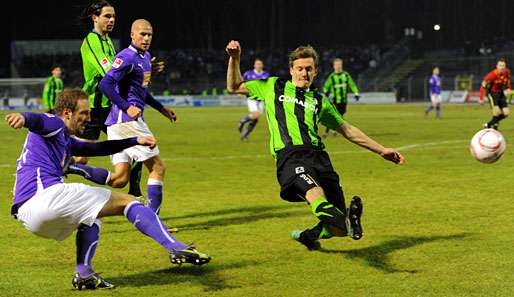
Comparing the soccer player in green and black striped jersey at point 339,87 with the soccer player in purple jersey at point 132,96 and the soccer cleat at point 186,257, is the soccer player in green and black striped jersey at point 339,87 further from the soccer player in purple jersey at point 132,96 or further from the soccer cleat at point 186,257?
the soccer cleat at point 186,257

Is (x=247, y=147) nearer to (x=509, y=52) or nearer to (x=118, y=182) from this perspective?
(x=118, y=182)

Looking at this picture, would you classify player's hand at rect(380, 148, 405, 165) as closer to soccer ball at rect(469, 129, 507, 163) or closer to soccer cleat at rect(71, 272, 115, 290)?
soccer ball at rect(469, 129, 507, 163)

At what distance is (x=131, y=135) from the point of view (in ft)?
27.5

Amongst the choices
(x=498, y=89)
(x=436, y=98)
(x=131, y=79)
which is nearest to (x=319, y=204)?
(x=131, y=79)

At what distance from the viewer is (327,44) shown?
65375mm

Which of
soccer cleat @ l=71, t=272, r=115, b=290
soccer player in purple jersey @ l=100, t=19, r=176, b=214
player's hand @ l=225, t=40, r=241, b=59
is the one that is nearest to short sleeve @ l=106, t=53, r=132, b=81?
soccer player in purple jersey @ l=100, t=19, r=176, b=214

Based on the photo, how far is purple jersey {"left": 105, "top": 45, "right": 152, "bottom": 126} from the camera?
321 inches

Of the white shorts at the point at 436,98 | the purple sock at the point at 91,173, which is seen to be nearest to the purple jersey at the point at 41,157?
the purple sock at the point at 91,173

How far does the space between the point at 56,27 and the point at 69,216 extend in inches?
2393

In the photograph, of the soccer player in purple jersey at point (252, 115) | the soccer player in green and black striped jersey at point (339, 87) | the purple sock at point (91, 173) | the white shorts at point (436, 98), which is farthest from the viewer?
the white shorts at point (436, 98)

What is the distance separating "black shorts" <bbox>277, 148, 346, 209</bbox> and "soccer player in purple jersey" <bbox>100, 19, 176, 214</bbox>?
205 cm

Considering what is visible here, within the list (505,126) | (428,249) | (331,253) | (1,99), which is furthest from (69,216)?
(1,99)

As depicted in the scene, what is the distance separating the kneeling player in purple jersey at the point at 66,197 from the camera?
18.0ft

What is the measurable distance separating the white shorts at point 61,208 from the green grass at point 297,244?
1.90 feet
